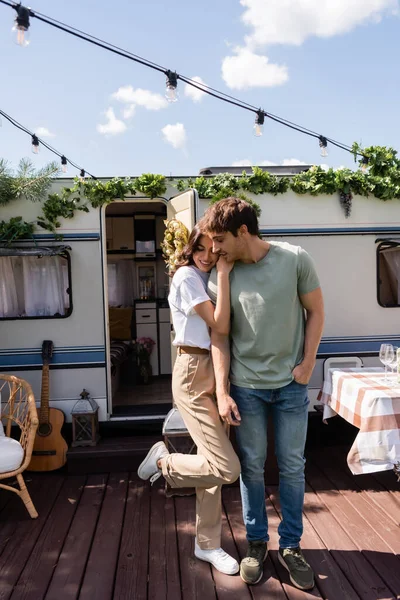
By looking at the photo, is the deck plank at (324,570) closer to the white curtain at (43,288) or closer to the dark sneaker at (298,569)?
the dark sneaker at (298,569)

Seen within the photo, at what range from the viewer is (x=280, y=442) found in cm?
246

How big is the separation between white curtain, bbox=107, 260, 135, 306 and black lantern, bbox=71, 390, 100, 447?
387 centimetres

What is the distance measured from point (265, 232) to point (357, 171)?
1.06 meters

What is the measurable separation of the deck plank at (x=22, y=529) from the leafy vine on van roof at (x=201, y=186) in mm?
2151

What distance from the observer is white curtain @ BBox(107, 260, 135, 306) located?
8164 millimetres

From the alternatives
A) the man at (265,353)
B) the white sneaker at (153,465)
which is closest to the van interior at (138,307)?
the white sneaker at (153,465)

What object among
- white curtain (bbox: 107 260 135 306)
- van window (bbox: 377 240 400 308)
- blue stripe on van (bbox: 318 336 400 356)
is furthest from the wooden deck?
white curtain (bbox: 107 260 135 306)

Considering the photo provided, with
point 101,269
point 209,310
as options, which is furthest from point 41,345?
point 209,310

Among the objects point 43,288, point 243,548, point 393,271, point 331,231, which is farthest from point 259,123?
point 243,548

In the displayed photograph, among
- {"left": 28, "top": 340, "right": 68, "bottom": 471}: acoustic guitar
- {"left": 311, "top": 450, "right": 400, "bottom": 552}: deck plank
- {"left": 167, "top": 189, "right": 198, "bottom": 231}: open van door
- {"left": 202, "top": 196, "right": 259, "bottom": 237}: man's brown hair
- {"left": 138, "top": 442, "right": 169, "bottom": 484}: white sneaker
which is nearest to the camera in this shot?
{"left": 202, "top": 196, "right": 259, "bottom": 237}: man's brown hair

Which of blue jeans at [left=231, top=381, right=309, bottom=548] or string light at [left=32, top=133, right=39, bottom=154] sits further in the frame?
string light at [left=32, top=133, right=39, bottom=154]

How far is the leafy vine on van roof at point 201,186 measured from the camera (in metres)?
4.27

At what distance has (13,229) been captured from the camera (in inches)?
171

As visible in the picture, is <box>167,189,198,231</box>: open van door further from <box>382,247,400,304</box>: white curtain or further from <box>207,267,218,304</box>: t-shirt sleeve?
<box>382,247,400,304</box>: white curtain
